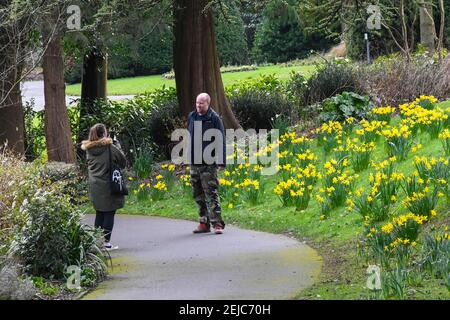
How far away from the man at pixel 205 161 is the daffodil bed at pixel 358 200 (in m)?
0.88

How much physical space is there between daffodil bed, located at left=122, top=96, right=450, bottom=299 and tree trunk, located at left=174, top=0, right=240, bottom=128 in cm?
195

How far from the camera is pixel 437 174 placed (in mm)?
10898

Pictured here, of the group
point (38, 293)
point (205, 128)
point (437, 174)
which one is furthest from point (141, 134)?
point (38, 293)

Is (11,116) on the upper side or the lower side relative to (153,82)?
upper

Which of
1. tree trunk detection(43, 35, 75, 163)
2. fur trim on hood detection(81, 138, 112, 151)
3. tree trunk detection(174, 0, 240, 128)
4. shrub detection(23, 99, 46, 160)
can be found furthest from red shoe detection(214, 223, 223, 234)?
shrub detection(23, 99, 46, 160)

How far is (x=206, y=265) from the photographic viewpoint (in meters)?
10.0

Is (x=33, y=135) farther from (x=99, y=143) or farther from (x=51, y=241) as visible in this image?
(x=51, y=241)

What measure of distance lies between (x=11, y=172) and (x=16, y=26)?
5.24m

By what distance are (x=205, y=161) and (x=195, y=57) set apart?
7095 millimetres

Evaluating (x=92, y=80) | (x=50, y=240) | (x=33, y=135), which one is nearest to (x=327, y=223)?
(x=50, y=240)

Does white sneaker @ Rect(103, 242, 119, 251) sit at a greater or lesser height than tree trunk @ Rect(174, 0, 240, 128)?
lesser

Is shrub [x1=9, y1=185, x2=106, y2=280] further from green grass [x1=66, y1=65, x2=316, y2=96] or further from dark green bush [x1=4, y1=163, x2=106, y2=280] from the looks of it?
green grass [x1=66, y1=65, x2=316, y2=96]

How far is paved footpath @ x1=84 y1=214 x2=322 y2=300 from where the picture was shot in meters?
8.59

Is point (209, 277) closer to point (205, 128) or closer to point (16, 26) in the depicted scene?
point (205, 128)
